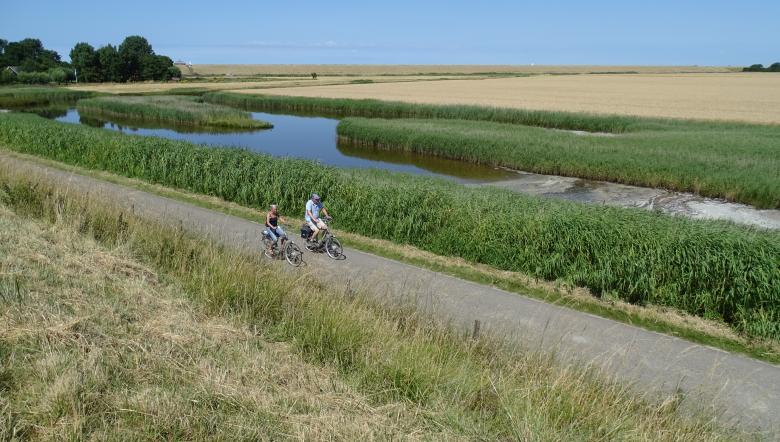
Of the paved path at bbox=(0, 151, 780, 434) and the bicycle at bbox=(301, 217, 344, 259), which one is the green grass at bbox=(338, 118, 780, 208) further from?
the bicycle at bbox=(301, 217, 344, 259)

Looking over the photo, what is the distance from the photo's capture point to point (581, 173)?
27297 millimetres

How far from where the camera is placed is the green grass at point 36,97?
68.7m

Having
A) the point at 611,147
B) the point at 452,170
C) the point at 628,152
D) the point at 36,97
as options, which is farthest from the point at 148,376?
the point at 36,97

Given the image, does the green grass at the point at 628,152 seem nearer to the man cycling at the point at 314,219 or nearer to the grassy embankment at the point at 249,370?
the man cycling at the point at 314,219

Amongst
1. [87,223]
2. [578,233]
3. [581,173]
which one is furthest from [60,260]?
[581,173]

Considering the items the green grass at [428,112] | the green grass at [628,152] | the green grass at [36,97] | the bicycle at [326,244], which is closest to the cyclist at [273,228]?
the bicycle at [326,244]

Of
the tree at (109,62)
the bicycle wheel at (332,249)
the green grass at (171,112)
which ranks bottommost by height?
the bicycle wheel at (332,249)

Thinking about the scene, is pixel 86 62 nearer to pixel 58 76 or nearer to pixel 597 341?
pixel 58 76

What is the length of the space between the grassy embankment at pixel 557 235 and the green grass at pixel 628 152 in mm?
10966

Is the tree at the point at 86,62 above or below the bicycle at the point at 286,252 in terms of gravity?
above

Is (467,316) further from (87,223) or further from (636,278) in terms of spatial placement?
(87,223)

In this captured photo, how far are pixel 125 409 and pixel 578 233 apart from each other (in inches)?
404

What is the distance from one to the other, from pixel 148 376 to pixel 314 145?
119ft

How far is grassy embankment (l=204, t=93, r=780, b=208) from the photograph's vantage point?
23234mm
